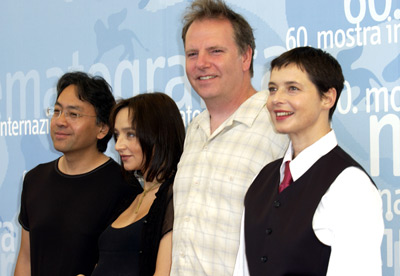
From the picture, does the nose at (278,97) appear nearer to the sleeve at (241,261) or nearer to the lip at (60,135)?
the sleeve at (241,261)

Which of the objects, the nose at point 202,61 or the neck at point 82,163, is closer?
the nose at point 202,61

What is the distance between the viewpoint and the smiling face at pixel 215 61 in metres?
2.04

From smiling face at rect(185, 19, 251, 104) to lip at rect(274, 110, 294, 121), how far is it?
1.35 feet

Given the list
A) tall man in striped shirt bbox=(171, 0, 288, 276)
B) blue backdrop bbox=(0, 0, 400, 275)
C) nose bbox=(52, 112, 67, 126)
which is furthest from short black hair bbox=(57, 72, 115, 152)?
tall man in striped shirt bbox=(171, 0, 288, 276)

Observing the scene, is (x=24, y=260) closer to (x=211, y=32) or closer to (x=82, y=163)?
(x=82, y=163)

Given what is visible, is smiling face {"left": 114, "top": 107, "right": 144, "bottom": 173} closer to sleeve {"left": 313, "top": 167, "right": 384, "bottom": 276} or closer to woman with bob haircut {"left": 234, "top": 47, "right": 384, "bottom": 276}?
woman with bob haircut {"left": 234, "top": 47, "right": 384, "bottom": 276}

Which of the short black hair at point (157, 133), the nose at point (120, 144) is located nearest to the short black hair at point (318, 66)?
the short black hair at point (157, 133)

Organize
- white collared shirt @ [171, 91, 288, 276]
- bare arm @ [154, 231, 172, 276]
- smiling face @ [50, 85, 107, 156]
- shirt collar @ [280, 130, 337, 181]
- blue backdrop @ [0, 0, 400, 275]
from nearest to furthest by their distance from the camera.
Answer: shirt collar @ [280, 130, 337, 181]
white collared shirt @ [171, 91, 288, 276]
bare arm @ [154, 231, 172, 276]
blue backdrop @ [0, 0, 400, 275]
smiling face @ [50, 85, 107, 156]

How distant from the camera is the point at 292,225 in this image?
1.52 meters

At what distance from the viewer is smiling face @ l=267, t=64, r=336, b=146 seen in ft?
5.29

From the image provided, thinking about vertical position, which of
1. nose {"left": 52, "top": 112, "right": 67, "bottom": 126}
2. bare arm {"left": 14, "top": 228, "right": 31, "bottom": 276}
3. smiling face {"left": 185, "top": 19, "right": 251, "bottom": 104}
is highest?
smiling face {"left": 185, "top": 19, "right": 251, "bottom": 104}

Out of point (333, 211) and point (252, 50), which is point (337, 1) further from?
point (333, 211)

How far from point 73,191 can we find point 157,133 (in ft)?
1.74

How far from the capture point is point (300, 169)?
5.29 feet
